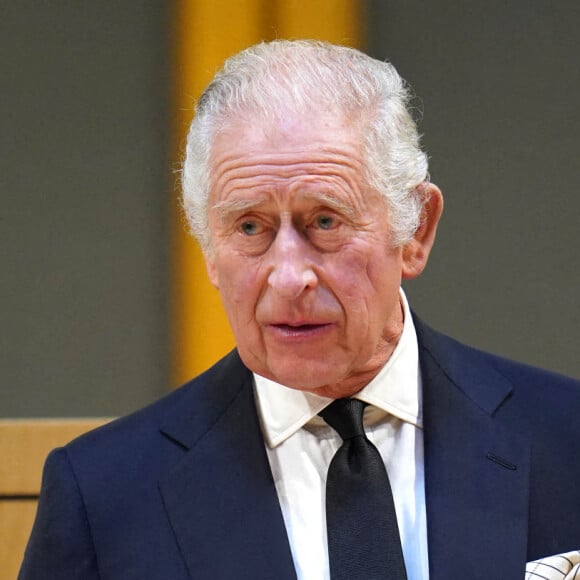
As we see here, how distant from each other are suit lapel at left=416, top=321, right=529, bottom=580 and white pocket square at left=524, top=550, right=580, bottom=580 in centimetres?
5

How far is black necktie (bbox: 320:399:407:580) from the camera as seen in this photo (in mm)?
1452

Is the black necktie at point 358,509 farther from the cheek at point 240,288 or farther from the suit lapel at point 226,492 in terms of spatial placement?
the cheek at point 240,288

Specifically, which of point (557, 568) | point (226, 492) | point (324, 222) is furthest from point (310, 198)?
point (557, 568)

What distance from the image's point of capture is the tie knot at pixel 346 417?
5.04ft

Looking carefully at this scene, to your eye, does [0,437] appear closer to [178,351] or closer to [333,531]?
[178,351]

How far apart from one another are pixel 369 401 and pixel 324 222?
262 millimetres

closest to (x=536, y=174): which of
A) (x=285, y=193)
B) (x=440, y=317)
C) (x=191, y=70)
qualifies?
(x=440, y=317)

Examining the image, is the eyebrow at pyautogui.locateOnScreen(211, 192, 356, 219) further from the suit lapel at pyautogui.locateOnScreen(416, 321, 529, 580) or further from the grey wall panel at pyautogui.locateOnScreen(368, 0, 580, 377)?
the grey wall panel at pyautogui.locateOnScreen(368, 0, 580, 377)

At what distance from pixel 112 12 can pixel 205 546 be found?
1245 mm

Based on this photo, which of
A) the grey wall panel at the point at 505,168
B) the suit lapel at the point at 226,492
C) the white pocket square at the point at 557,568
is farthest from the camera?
the grey wall panel at the point at 505,168

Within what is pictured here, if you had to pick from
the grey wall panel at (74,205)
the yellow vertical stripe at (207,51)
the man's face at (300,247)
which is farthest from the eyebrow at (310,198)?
the grey wall panel at (74,205)

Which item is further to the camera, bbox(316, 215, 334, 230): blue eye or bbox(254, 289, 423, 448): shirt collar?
bbox(254, 289, 423, 448): shirt collar

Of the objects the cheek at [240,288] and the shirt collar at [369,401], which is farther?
the shirt collar at [369,401]

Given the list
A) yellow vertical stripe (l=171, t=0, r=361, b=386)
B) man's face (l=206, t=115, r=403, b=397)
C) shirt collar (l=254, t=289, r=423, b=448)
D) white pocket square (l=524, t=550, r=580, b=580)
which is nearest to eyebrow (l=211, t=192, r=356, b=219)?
man's face (l=206, t=115, r=403, b=397)
